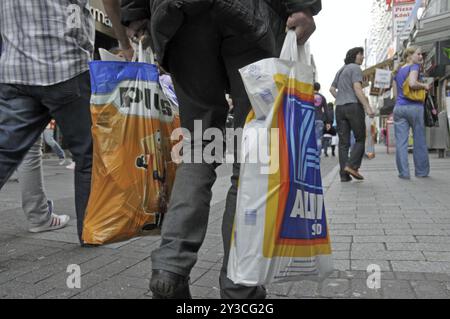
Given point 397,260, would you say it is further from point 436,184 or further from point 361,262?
point 436,184

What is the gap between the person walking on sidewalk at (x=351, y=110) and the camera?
6.21 metres

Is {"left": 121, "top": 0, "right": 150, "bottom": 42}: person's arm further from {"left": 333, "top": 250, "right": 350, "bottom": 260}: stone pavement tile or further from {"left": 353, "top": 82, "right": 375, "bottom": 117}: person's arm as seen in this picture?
{"left": 353, "top": 82, "right": 375, "bottom": 117}: person's arm

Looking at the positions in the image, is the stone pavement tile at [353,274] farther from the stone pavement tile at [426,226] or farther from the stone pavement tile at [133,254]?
the stone pavement tile at [426,226]

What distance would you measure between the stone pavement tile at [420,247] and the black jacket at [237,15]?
161cm

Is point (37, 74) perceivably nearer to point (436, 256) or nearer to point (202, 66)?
point (202, 66)

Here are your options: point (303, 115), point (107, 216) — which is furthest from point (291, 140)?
point (107, 216)

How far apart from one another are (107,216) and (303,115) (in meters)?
1.19

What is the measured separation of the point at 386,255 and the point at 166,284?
1548 millimetres

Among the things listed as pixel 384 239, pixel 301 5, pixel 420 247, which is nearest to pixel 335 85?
pixel 384 239

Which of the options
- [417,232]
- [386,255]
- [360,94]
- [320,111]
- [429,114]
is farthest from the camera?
[320,111]

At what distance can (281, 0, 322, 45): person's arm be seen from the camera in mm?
1645

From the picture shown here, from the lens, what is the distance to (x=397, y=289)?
78.4 inches
